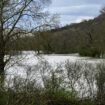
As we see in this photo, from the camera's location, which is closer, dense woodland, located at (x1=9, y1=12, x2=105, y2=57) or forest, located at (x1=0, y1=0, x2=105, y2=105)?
forest, located at (x1=0, y1=0, x2=105, y2=105)

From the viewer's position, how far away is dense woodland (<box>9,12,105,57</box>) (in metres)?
10.3

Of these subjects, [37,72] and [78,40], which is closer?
[37,72]

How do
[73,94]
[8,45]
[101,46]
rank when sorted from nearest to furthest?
[73,94] → [8,45] → [101,46]

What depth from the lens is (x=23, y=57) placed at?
31.6ft

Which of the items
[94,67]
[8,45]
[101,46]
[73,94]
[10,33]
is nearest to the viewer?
[73,94]

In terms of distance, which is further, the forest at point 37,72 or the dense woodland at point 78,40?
the dense woodland at point 78,40

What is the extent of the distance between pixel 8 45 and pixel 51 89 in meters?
3.74

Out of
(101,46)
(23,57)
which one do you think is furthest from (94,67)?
(101,46)

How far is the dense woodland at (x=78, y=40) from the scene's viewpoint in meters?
10.3

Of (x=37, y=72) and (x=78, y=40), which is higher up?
(x=78, y=40)

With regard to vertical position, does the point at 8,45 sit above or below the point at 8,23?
below

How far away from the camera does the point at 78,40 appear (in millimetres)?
63031

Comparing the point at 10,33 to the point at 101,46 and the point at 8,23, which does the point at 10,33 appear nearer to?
the point at 8,23

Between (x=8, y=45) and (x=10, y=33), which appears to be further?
(x=10, y=33)
